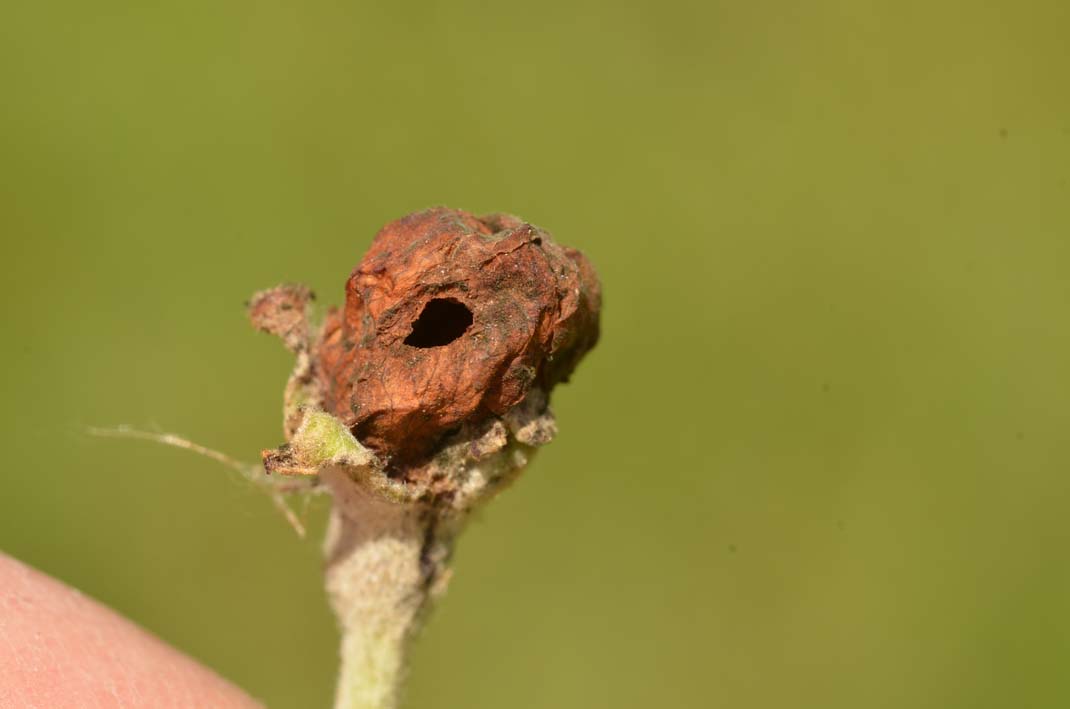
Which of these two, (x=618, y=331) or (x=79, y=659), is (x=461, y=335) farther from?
(x=618, y=331)

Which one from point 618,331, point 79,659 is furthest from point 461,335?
point 618,331

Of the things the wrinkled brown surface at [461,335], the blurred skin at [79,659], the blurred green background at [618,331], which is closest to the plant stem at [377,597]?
the wrinkled brown surface at [461,335]

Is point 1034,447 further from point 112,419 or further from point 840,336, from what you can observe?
point 112,419

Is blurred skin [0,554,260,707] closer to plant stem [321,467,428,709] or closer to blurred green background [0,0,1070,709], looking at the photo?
plant stem [321,467,428,709]

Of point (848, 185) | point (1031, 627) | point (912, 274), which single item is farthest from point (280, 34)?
point (1031, 627)

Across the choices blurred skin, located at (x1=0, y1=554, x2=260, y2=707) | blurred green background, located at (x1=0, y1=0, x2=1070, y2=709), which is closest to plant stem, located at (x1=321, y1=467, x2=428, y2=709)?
blurred skin, located at (x1=0, y1=554, x2=260, y2=707)

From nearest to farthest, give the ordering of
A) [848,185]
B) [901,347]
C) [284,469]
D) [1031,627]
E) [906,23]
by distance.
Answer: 1. [284,469]
2. [1031,627]
3. [901,347]
4. [848,185]
5. [906,23]
